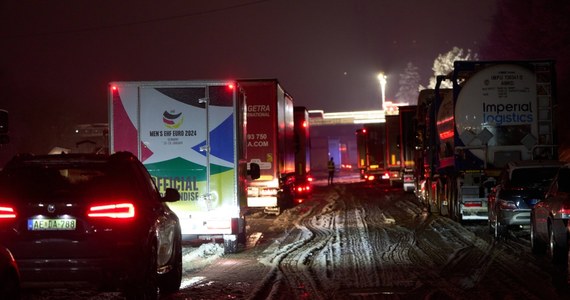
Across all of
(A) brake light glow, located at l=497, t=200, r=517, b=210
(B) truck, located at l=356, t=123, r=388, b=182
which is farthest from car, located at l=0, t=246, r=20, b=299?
(B) truck, located at l=356, t=123, r=388, b=182

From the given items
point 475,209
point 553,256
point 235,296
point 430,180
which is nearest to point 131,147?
point 235,296

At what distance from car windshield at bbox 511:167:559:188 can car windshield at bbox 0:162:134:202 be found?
33.6 ft

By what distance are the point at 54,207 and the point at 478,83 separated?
15.1 metres

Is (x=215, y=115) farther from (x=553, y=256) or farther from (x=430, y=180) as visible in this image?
(x=430, y=180)

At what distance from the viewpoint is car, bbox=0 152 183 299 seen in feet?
29.3

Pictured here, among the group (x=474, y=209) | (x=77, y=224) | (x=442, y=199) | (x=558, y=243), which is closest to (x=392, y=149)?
(x=442, y=199)

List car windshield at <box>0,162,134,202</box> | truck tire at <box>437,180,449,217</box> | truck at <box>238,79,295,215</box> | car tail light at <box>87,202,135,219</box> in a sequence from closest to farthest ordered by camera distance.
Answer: car tail light at <box>87,202,135,219</box> < car windshield at <box>0,162,134,202</box> < truck at <box>238,79,295,215</box> < truck tire at <box>437,180,449,217</box>

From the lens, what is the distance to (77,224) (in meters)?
8.98

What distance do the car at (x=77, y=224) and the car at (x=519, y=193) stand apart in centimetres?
933

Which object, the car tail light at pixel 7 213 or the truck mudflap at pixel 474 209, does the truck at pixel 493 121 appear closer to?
the truck mudflap at pixel 474 209

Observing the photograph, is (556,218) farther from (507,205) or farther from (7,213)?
(7,213)

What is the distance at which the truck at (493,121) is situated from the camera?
70.8 feet

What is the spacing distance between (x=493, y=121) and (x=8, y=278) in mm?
16544

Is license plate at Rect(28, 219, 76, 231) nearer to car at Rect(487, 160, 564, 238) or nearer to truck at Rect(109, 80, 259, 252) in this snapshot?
truck at Rect(109, 80, 259, 252)
